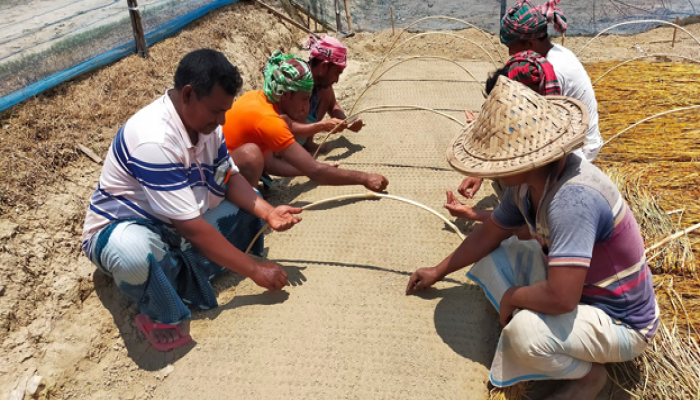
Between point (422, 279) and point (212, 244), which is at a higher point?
point (212, 244)

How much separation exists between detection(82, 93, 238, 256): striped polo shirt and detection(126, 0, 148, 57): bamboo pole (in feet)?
7.78

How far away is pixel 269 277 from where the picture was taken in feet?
6.61

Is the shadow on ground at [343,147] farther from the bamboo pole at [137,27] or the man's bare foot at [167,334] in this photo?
the man's bare foot at [167,334]

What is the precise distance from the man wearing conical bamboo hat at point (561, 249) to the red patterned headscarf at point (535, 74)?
500 mm

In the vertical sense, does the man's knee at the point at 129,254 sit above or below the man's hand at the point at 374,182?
above

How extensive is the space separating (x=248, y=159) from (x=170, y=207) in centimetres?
84

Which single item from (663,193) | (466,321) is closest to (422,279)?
(466,321)

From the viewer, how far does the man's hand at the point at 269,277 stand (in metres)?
2.00

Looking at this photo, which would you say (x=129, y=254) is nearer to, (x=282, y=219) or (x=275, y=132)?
(x=282, y=219)

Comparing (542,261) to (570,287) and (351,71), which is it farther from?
(351,71)

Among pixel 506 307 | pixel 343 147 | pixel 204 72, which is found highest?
pixel 204 72

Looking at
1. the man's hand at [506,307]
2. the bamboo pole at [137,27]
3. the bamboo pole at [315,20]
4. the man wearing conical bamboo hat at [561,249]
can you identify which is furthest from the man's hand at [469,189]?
the bamboo pole at [315,20]

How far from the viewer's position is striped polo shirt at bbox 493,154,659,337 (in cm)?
126

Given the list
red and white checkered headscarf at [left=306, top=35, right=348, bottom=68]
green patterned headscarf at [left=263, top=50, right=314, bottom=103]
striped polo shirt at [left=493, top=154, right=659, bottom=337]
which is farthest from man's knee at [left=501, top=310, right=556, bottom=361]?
red and white checkered headscarf at [left=306, top=35, right=348, bottom=68]
